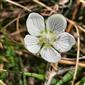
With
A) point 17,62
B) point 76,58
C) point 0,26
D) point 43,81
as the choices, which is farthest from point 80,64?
point 0,26

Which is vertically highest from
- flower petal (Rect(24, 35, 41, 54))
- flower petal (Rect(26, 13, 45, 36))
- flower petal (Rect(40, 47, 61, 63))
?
flower petal (Rect(26, 13, 45, 36))

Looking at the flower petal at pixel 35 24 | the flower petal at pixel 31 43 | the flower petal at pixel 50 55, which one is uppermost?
the flower petal at pixel 35 24

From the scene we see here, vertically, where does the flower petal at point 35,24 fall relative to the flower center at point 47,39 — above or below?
above

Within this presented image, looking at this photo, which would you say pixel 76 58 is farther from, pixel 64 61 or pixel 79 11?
pixel 79 11

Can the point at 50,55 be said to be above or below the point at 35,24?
below
